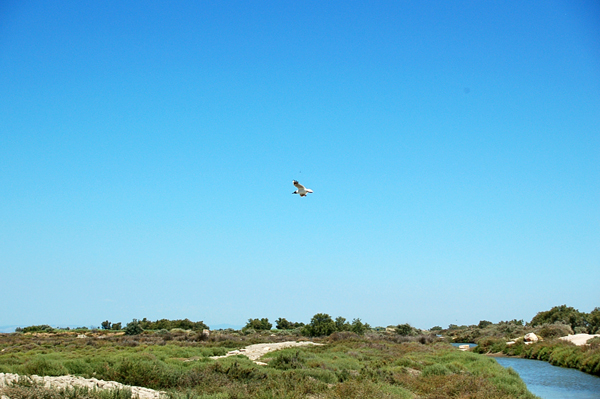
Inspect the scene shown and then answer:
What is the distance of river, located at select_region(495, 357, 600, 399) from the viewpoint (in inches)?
816

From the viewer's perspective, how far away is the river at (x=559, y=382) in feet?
68.0

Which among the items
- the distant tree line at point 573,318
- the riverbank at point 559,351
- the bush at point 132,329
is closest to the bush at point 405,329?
the riverbank at point 559,351

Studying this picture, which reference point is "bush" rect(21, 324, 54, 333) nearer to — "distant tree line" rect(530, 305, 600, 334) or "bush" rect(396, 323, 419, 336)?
"bush" rect(396, 323, 419, 336)

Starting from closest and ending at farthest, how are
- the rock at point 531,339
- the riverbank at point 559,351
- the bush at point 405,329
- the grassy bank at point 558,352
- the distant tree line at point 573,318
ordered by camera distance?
the grassy bank at point 558,352, the riverbank at point 559,351, the rock at point 531,339, the distant tree line at point 573,318, the bush at point 405,329

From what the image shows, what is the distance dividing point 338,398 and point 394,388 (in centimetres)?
292

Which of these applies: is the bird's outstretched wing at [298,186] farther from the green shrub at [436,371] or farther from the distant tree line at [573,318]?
the distant tree line at [573,318]

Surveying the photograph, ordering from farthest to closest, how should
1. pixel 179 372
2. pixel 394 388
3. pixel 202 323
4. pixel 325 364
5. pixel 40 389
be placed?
1. pixel 202 323
2. pixel 325 364
3. pixel 179 372
4. pixel 394 388
5. pixel 40 389

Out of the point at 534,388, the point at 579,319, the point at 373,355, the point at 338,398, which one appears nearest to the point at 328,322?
the point at 373,355

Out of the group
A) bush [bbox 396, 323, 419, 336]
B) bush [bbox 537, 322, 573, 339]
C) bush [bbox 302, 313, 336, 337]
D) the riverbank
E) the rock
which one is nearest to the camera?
the riverbank

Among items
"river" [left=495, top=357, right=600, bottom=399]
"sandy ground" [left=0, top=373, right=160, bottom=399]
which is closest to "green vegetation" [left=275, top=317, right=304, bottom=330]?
"river" [left=495, top=357, right=600, bottom=399]

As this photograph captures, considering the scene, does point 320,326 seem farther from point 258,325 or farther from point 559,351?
point 559,351

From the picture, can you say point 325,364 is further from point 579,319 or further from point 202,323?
point 202,323

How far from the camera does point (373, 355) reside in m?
29.0

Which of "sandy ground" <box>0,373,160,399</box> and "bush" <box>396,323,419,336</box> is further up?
"sandy ground" <box>0,373,160,399</box>
